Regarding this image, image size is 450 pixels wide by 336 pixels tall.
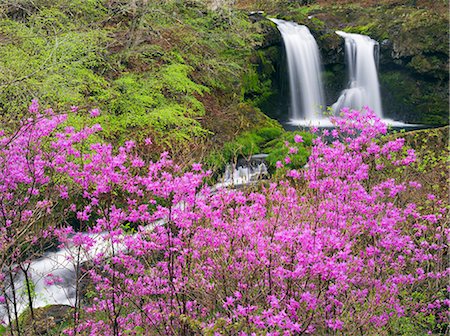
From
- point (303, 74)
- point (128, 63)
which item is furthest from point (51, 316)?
point (303, 74)

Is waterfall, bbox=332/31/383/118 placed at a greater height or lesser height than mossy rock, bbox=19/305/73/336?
greater

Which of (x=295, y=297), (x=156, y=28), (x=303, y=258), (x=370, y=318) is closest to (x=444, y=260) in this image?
(x=370, y=318)

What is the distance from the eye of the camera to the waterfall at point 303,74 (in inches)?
646

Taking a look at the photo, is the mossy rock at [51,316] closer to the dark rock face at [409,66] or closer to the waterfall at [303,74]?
the waterfall at [303,74]

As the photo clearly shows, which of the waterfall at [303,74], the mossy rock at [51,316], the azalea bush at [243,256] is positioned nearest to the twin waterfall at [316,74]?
the waterfall at [303,74]

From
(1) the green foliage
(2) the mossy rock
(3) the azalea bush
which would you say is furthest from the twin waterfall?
(3) the azalea bush

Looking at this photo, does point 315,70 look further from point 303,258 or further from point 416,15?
point 303,258

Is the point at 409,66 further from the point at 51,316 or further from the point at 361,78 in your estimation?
the point at 51,316

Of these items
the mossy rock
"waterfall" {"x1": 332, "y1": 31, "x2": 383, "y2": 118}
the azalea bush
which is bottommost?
the mossy rock

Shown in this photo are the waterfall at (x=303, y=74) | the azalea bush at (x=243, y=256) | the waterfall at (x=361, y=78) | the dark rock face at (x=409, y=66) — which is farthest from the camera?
the waterfall at (x=361, y=78)

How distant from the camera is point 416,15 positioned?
1855cm

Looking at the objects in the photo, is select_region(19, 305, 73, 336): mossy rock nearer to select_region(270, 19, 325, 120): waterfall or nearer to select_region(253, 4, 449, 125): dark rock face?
select_region(270, 19, 325, 120): waterfall

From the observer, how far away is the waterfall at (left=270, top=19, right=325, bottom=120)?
16.4 metres

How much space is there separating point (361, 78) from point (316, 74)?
76.3 inches
